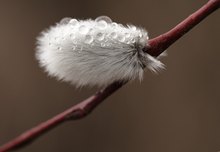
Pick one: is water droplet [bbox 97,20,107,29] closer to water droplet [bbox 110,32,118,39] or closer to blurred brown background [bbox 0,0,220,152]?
water droplet [bbox 110,32,118,39]

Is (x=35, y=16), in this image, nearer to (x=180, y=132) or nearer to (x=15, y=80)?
(x=15, y=80)

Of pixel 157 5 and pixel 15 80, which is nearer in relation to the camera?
pixel 157 5

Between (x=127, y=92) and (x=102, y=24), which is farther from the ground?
(x=127, y=92)

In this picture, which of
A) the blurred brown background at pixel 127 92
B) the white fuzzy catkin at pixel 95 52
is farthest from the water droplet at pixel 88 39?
the blurred brown background at pixel 127 92

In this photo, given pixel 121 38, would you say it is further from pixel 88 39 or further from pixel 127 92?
pixel 127 92

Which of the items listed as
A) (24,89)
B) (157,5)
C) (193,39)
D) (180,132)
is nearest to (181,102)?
(180,132)

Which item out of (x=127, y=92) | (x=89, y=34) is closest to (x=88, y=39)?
(x=89, y=34)
